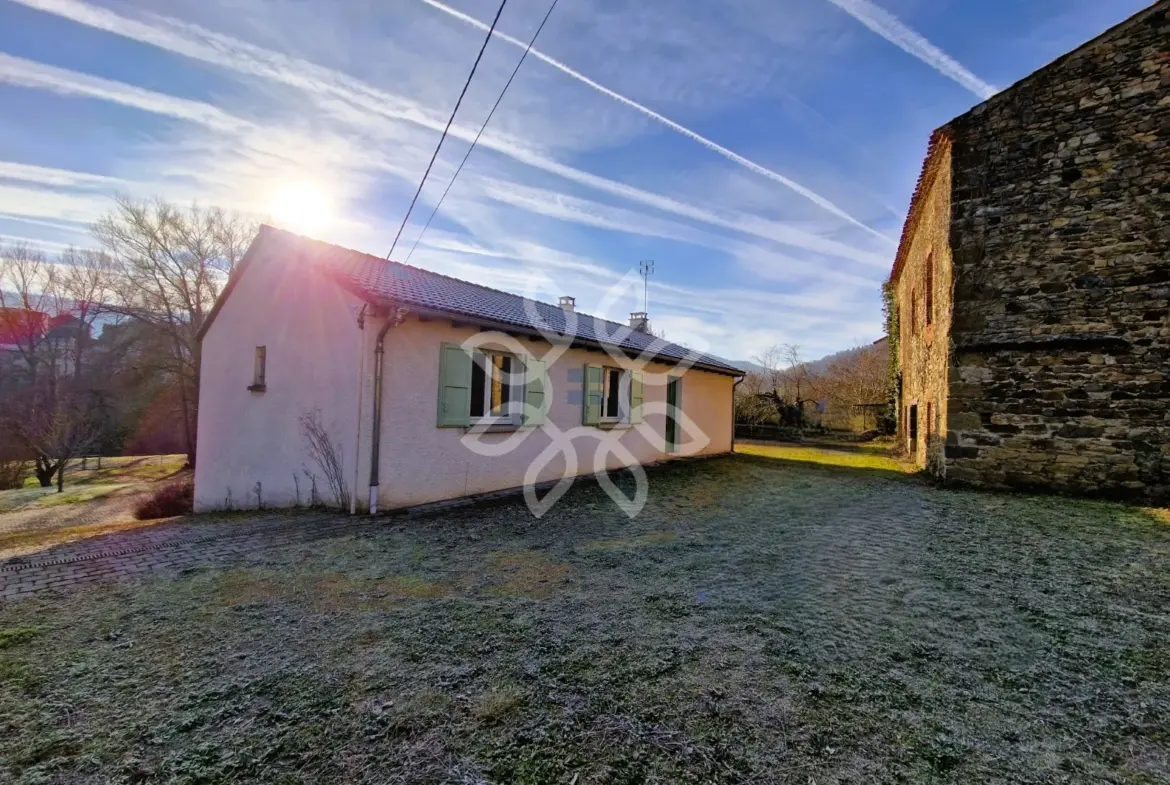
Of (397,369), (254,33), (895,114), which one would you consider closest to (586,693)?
(397,369)

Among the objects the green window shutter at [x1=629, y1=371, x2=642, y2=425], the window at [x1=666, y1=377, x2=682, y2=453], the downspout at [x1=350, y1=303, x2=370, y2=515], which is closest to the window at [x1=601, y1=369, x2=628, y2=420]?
the green window shutter at [x1=629, y1=371, x2=642, y2=425]

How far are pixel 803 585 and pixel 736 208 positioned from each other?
11.1m

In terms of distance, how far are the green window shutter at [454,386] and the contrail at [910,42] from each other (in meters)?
7.01

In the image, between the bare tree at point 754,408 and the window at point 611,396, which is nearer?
the window at point 611,396

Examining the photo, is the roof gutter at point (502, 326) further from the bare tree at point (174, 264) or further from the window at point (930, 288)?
the bare tree at point (174, 264)

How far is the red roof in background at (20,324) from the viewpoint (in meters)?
21.8

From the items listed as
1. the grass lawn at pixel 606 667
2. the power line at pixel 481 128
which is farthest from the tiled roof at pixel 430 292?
the grass lawn at pixel 606 667

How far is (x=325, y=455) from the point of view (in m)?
6.59

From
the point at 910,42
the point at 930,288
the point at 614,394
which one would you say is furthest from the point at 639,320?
the point at 910,42

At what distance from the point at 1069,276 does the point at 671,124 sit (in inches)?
259

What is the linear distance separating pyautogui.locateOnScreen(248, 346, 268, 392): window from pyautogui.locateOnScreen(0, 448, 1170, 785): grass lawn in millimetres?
4480

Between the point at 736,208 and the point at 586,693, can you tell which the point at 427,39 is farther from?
the point at 736,208

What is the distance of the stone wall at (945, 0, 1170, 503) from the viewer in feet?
21.4

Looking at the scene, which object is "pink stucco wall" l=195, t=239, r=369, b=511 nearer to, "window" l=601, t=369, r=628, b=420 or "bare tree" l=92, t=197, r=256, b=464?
"window" l=601, t=369, r=628, b=420
